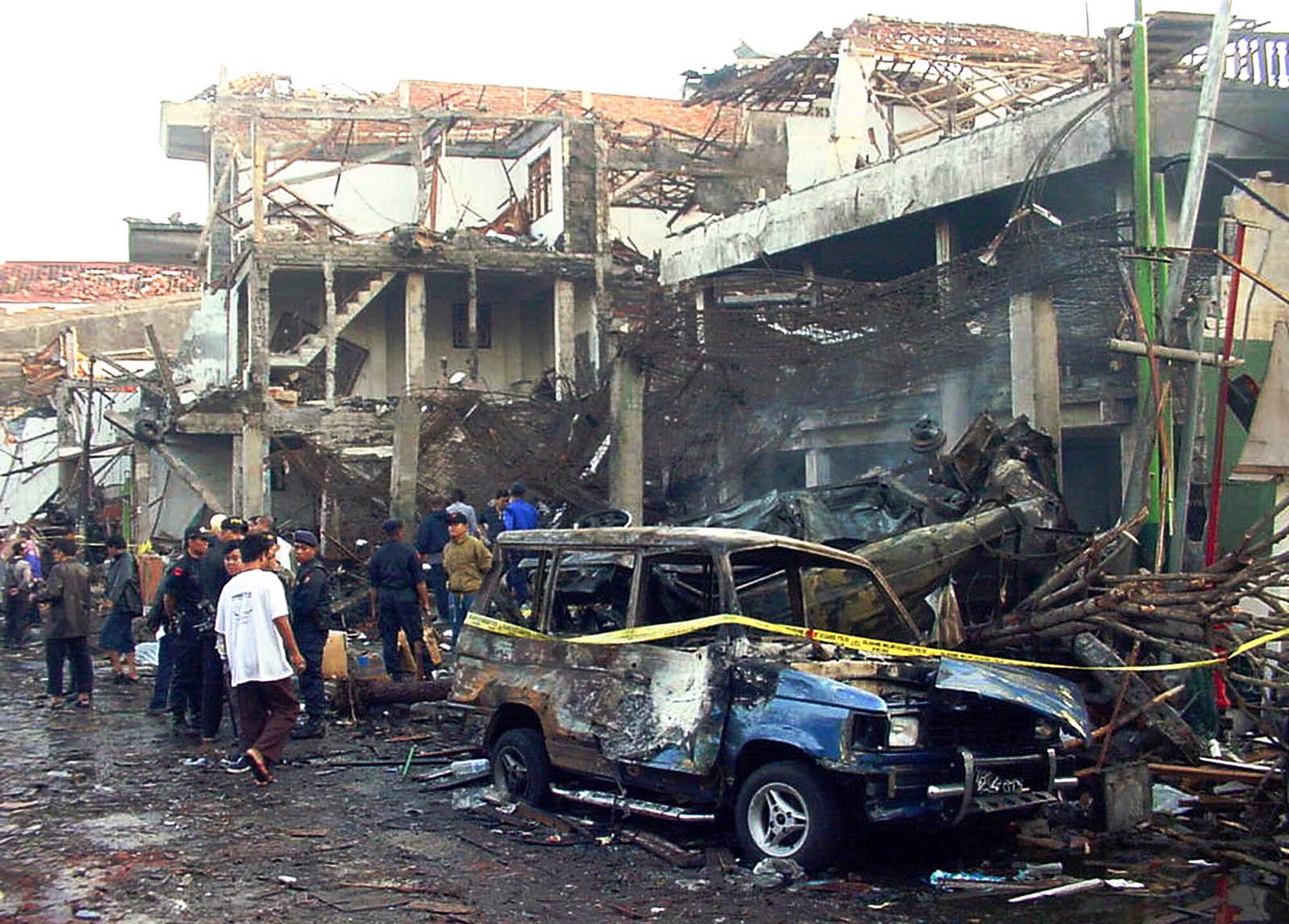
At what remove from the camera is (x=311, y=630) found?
1052 centimetres

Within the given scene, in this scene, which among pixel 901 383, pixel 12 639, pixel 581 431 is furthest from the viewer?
pixel 12 639

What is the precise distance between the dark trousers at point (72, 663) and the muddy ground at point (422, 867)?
3.28 m

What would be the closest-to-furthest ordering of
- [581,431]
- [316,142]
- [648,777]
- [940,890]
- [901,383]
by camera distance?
[940,890], [648,777], [901,383], [581,431], [316,142]

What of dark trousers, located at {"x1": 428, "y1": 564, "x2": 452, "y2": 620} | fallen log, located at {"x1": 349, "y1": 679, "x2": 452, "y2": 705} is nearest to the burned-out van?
fallen log, located at {"x1": 349, "y1": 679, "x2": 452, "y2": 705}

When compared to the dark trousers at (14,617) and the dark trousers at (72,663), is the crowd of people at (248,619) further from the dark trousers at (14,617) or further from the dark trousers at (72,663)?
the dark trousers at (14,617)

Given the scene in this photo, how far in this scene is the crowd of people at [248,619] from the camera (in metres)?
8.88

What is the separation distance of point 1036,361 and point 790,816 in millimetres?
8480

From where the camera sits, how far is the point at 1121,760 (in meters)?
7.89

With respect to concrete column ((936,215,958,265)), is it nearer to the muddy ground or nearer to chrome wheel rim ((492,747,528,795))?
the muddy ground

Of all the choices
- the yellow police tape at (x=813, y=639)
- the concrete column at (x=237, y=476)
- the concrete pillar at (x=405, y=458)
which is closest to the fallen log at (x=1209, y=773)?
Answer: the yellow police tape at (x=813, y=639)

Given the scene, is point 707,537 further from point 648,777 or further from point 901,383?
point 901,383

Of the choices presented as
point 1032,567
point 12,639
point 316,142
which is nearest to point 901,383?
point 1032,567

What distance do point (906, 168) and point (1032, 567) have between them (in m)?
9.65

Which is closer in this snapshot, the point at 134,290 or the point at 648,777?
the point at 648,777
